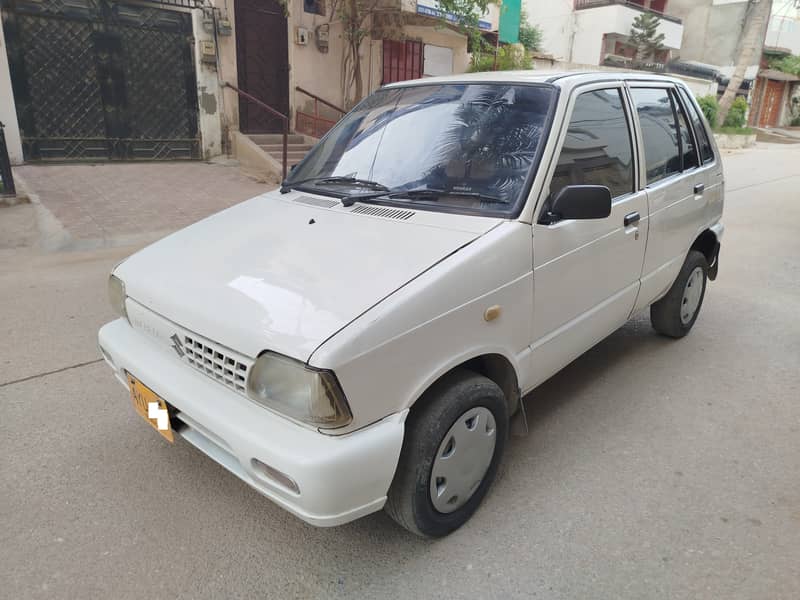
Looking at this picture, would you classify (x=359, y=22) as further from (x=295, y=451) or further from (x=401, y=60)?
(x=295, y=451)

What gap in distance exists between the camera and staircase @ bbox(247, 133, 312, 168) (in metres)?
12.0

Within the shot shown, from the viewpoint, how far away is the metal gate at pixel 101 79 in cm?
995

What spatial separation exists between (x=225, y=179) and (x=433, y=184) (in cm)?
885

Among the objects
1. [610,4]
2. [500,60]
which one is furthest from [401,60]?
[610,4]

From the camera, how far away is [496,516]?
8.31 ft

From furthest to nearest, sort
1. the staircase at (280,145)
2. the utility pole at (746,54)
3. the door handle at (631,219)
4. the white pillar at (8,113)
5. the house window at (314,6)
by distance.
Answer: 1. the utility pole at (746,54)
2. the house window at (314,6)
3. the staircase at (280,145)
4. the white pillar at (8,113)
5. the door handle at (631,219)

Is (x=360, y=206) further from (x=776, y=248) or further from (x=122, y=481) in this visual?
(x=776, y=248)

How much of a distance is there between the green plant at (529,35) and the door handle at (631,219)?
2619cm

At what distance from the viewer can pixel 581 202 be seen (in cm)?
248

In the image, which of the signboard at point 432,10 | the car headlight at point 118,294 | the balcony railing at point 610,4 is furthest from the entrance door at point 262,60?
the balcony railing at point 610,4

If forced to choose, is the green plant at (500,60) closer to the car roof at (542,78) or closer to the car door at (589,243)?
A: the car roof at (542,78)

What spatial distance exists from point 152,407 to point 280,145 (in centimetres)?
1078

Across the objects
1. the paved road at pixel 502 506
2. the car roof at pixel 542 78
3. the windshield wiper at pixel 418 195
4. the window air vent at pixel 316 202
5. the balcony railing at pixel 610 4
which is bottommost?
the paved road at pixel 502 506

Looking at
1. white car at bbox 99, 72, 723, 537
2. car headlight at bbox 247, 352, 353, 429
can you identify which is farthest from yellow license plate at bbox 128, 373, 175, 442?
car headlight at bbox 247, 352, 353, 429
